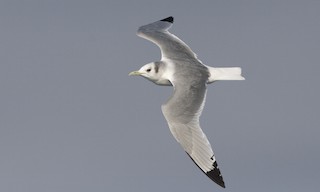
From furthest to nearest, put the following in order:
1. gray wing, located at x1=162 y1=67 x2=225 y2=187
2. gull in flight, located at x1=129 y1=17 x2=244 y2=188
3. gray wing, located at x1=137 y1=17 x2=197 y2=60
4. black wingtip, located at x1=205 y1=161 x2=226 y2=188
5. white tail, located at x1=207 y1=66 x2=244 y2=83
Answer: gray wing, located at x1=137 y1=17 x2=197 y2=60
white tail, located at x1=207 y1=66 x2=244 y2=83
gull in flight, located at x1=129 y1=17 x2=244 y2=188
gray wing, located at x1=162 y1=67 x2=225 y2=187
black wingtip, located at x1=205 y1=161 x2=226 y2=188

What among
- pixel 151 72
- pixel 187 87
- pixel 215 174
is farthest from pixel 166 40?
pixel 215 174

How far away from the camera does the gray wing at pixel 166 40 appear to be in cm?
2381

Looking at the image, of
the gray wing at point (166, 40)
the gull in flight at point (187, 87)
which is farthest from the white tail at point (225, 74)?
the gray wing at point (166, 40)

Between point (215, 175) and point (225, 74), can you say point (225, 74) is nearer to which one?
point (225, 74)

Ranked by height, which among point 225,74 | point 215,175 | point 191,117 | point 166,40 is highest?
point 166,40

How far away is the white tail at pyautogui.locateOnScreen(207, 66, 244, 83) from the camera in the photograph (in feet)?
74.8

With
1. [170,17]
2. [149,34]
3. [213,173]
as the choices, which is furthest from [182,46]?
[213,173]

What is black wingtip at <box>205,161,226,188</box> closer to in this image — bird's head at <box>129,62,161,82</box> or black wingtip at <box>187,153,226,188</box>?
black wingtip at <box>187,153,226,188</box>

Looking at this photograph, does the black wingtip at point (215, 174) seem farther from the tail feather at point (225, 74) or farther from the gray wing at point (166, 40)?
the gray wing at point (166, 40)

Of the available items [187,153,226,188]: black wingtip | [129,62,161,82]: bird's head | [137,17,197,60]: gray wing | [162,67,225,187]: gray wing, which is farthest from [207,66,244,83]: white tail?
[187,153,226,188]: black wingtip

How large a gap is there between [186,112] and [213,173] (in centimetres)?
176

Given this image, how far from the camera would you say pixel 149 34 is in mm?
25328

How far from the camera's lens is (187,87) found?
22.1 m

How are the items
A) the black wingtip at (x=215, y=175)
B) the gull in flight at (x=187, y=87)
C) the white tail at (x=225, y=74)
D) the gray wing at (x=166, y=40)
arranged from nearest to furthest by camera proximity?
the black wingtip at (x=215, y=175) < the gull in flight at (x=187, y=87) < the white tail at (x=225, y=74) < the gray wing at (x=166, y=40)
